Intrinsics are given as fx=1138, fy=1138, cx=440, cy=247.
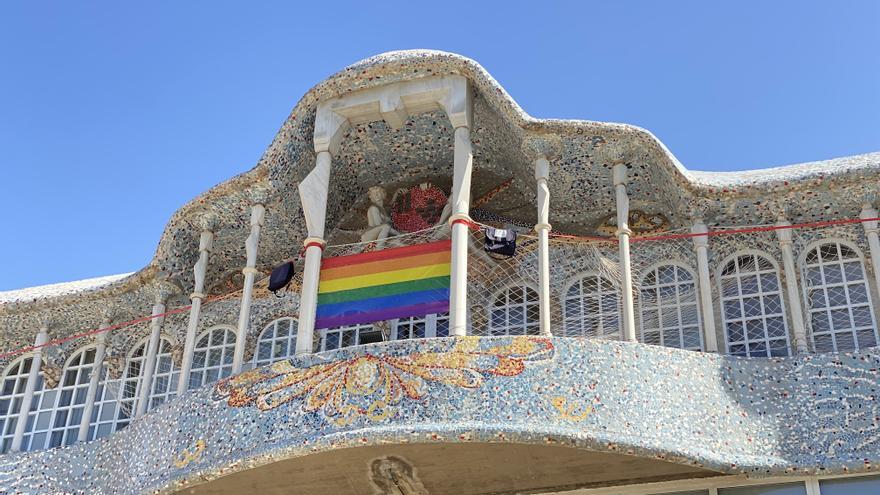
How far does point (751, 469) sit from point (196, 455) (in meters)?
5.36

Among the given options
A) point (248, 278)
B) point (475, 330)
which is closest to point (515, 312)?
point (475, 330)

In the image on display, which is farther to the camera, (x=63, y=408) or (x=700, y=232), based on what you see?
(x=63, y=408)

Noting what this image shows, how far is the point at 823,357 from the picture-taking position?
1074cm

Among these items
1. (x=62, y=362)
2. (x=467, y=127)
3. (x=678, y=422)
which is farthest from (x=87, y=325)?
(x=678, y=422)

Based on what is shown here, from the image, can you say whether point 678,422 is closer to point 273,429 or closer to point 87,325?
point 273,429

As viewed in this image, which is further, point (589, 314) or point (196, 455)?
point (589, 314)

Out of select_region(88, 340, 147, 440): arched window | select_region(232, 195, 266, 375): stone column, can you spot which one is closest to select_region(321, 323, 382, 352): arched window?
select_region(232, 195, 266, 375): stone column

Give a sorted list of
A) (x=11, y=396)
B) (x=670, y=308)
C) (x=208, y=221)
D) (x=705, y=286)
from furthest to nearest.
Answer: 1. (x=11, y=396)
2. (x=208, y=221)
3. (x=670, y=308)
4. (x=705, y=286)

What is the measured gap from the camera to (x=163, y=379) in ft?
48.5

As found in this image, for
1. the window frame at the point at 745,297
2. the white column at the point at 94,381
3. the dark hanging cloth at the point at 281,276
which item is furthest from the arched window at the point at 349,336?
the window frame at the point at 745,297

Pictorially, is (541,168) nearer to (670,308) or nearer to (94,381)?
(670,308)

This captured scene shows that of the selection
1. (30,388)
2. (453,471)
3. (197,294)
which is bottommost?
(453,471)

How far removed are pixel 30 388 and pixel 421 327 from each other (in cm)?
569

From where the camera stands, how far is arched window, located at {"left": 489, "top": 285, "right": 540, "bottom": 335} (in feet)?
42.8
